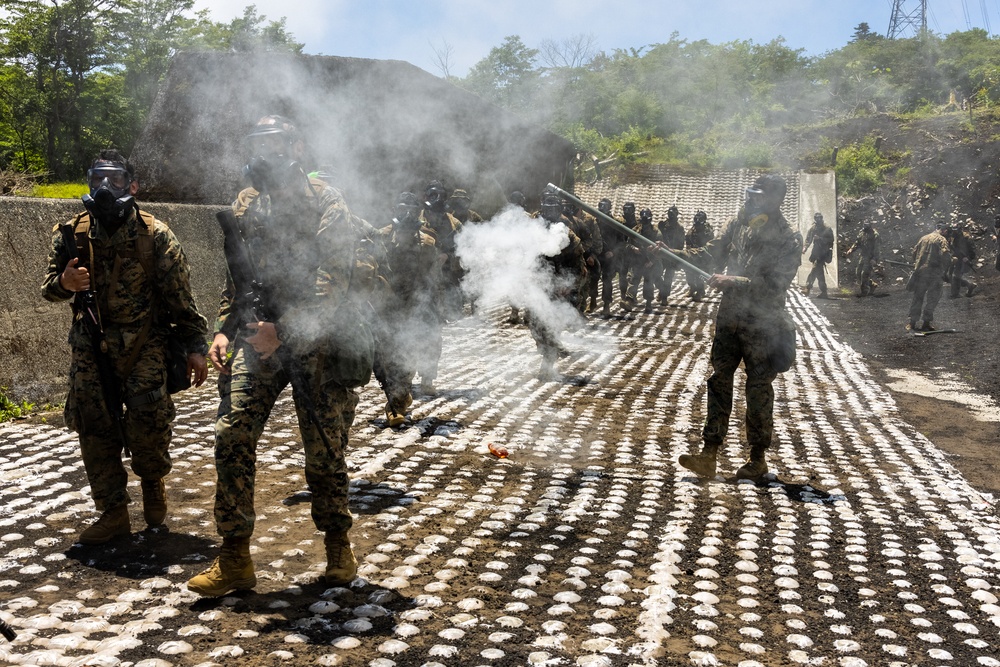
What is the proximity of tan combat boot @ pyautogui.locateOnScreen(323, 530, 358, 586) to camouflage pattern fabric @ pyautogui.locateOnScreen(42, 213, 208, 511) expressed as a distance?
1234 millimetres

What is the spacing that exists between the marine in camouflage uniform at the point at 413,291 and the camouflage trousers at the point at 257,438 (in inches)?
167

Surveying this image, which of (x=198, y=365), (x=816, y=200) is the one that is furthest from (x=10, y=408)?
(x=816, y=200)

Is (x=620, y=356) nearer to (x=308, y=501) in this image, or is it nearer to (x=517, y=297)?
(x=517, y=297)

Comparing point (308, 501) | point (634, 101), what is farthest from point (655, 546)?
point (634, 101)

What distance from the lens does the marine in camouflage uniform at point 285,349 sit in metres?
3.69

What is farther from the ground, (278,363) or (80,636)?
(278,363)

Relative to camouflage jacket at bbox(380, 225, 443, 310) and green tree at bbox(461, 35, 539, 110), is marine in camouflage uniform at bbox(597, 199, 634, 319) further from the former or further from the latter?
green tree at bbox(461, 35, 539, 110)

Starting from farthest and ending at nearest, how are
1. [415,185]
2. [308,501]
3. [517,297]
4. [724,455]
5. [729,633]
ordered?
[415,185] < [517,297] < [724,455] < [308,501] < [729,633]

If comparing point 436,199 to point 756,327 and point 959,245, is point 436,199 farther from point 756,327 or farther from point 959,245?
point 959,245

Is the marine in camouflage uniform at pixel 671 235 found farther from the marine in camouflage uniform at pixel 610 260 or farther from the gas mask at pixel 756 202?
the gas mask at pixel 756 202

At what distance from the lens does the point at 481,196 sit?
21.1 meters

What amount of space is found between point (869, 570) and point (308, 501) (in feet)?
10.7

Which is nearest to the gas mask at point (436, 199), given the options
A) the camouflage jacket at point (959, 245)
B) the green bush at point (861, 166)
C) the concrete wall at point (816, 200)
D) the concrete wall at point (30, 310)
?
the concrete wall at point (30, 310)

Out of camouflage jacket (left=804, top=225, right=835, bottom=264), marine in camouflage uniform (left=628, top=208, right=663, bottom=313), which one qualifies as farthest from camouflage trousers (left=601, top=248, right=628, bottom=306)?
camouflage jacket (left=804, top=225, right=835, bottom=264)
